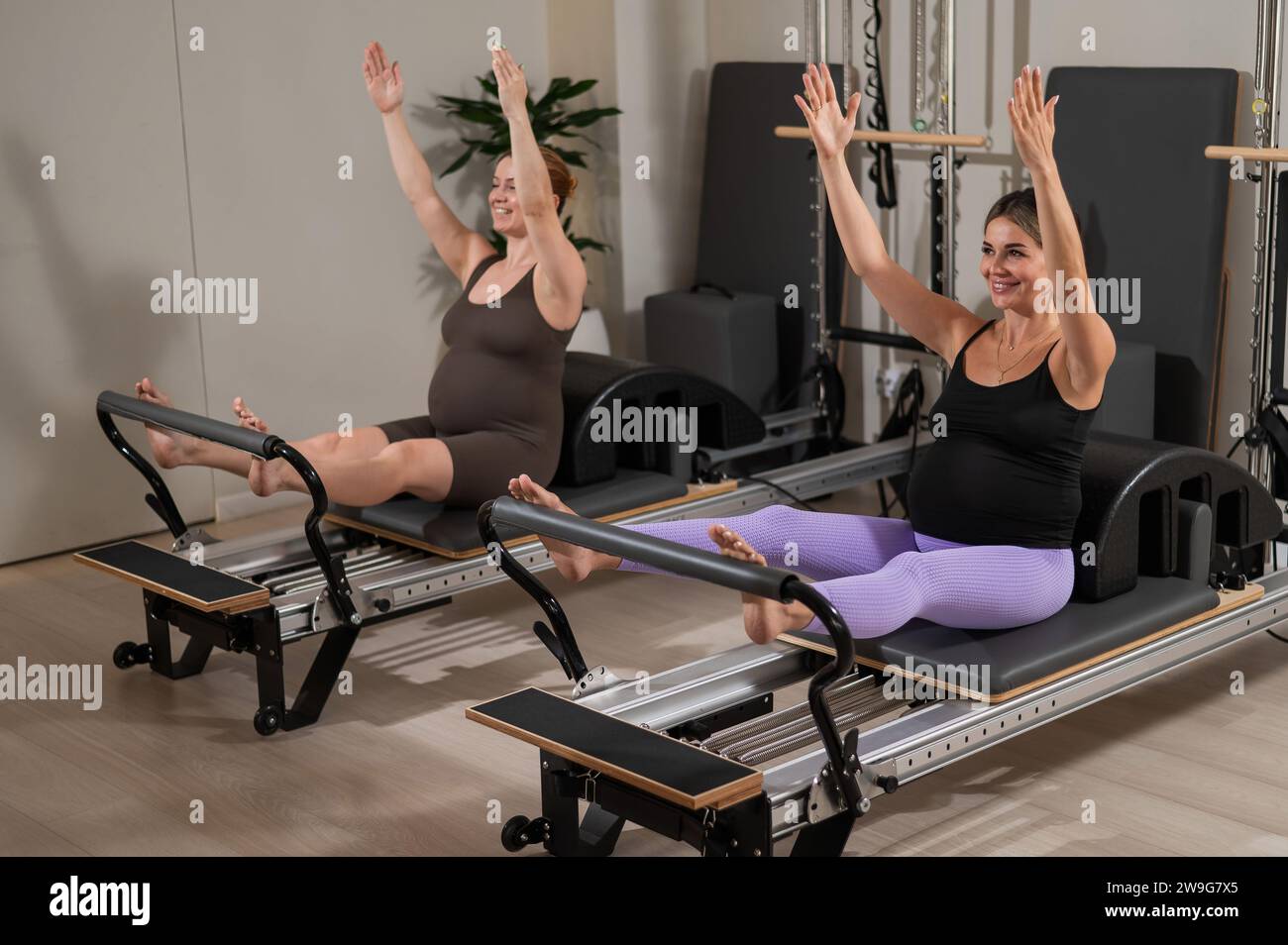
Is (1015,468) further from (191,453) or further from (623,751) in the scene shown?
(191,453)

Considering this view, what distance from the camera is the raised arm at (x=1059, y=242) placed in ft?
8.46

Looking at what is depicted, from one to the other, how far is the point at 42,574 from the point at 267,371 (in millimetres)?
902

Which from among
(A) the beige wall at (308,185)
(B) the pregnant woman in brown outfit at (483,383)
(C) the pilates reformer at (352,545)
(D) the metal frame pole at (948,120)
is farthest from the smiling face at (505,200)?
(A) the beige wall at (308,185)

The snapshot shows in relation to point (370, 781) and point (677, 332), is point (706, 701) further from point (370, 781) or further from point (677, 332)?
point (677, 332)

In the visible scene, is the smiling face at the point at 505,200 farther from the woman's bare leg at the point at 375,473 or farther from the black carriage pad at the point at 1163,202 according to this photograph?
the black carriage pad at the point at 1163,202

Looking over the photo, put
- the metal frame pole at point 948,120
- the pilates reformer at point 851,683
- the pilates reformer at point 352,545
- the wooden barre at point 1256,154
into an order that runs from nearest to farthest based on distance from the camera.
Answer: the pilates reformer at point 851,683 < the pilates reformer at point 352,545 < the wooden barre at point 1256,154 < the metal frame pole at point 948,120

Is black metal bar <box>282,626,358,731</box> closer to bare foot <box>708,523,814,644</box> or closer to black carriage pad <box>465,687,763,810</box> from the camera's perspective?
black carriage pad <box>465,687,763,810</box>

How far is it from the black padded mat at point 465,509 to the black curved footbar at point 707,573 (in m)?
0.88

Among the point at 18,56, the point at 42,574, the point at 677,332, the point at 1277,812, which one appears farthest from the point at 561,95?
the point at 1277,812

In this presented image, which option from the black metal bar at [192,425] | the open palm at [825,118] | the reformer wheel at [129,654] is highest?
the open palm at [825,118]

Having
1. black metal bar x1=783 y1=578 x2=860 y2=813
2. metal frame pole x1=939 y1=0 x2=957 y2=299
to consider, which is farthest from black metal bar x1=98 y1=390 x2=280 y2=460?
metal frame pole x1=939 y1=0 x2=957 y2=299

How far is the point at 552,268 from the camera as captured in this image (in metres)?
3.56

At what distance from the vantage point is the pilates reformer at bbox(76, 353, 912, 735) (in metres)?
3.32

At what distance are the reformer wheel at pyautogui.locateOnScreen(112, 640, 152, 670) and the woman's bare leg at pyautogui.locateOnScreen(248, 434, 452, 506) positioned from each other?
0.52m
